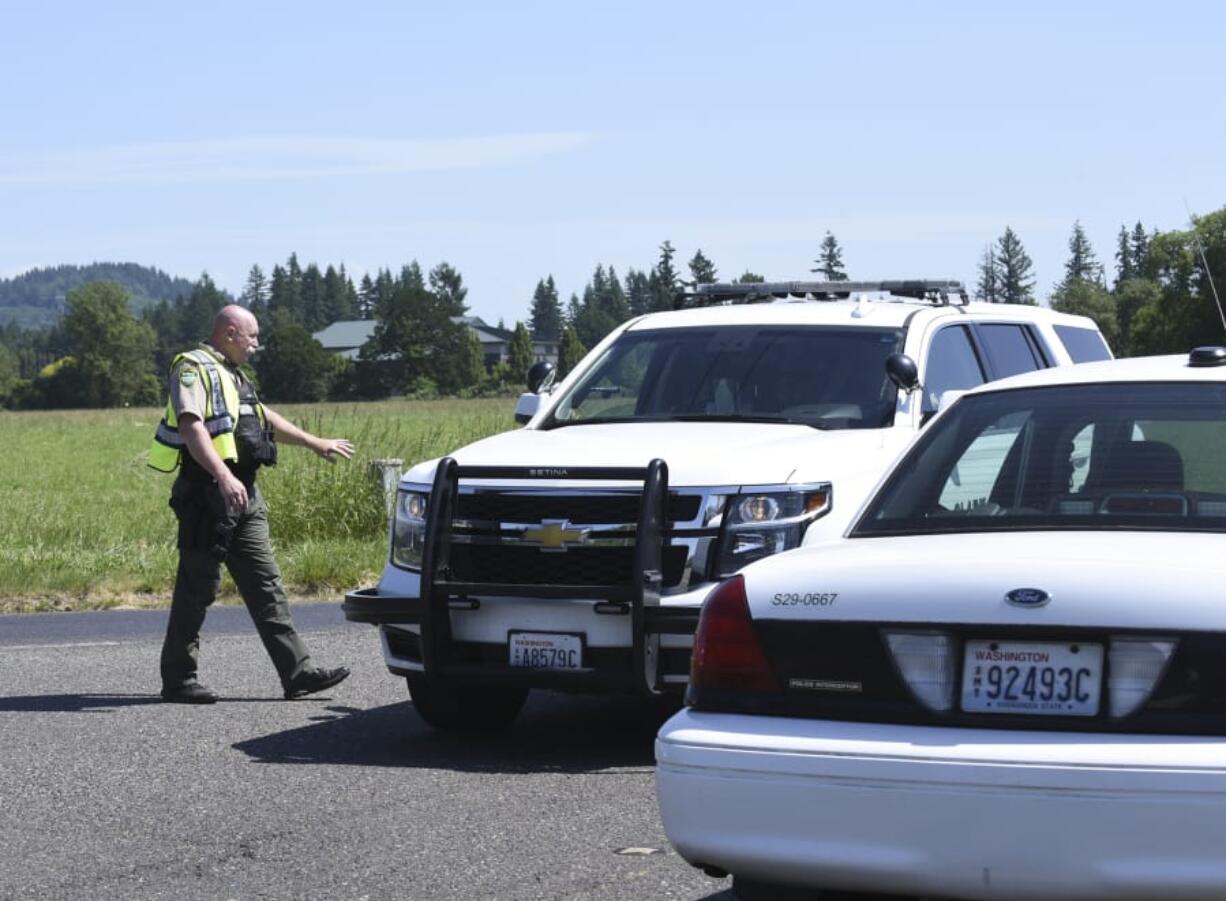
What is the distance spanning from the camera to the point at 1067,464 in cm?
555

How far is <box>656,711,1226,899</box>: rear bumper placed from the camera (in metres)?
4.32

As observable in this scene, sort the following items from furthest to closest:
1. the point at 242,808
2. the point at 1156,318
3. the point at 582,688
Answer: the point at 1156,318 → the point at 582,688 → the point at 242,808

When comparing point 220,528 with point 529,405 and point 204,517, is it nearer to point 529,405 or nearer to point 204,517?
point 204,517

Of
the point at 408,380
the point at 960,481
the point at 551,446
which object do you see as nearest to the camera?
the point at 960,481

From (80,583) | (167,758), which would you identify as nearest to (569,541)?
(167,758)

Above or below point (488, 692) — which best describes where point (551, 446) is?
above

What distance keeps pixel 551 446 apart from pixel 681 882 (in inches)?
117

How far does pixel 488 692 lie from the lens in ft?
30.1

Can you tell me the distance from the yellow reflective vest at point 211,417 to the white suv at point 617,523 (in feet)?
4.81

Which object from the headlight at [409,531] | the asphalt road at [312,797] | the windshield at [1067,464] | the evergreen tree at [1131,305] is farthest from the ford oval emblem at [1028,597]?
the evergreen tree at [1131,305]

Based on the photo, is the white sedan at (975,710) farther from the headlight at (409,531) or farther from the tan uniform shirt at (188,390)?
the tan uniform shirt at (188,390)

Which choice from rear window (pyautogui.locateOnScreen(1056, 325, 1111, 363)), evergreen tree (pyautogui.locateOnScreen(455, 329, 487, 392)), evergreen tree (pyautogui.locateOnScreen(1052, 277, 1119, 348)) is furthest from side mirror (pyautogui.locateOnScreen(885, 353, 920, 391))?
evergreen tree (pyautogui.locateOnScreen(455, 329, 487, 392))

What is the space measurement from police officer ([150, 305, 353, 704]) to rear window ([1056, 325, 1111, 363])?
4.61 meters

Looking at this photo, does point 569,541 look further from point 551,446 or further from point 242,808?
point 242,808
